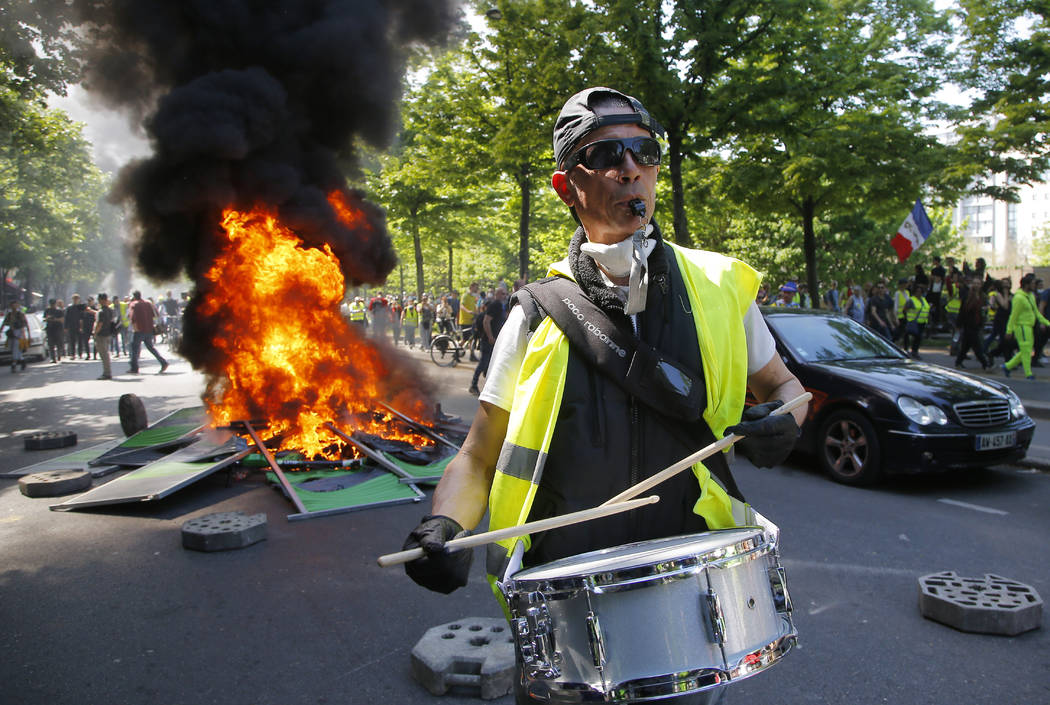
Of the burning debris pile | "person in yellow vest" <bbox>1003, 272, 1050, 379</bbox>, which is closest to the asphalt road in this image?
the burning debris pile

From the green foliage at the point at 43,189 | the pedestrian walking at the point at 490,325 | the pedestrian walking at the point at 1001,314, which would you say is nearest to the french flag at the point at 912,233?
the pedestrian walking at the point at 1001,314

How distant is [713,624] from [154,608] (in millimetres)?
3779

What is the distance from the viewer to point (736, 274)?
6.07 feet

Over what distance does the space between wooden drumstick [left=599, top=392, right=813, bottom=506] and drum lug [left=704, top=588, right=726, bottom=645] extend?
0.24m

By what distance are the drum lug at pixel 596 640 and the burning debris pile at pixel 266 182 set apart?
6.58 metres

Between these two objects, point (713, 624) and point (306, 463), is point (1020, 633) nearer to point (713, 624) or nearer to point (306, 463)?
point (713, 624)

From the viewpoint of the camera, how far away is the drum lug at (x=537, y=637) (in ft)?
4.92

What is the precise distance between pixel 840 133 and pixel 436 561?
1549cm

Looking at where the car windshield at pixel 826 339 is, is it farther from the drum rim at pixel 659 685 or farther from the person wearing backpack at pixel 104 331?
the person wearing backpack at pixel 104 331

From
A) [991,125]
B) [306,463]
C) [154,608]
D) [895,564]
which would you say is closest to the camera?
[154,608]

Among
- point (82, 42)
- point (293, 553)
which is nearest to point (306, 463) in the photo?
point (293, 553)

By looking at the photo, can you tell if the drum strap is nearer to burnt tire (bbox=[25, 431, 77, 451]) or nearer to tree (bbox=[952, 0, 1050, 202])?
burnt tire (bbox=[25, 431, 77, 451])

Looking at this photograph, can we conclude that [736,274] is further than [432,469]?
No

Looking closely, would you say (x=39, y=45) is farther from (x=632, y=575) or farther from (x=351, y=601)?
(x=632, y=575)
